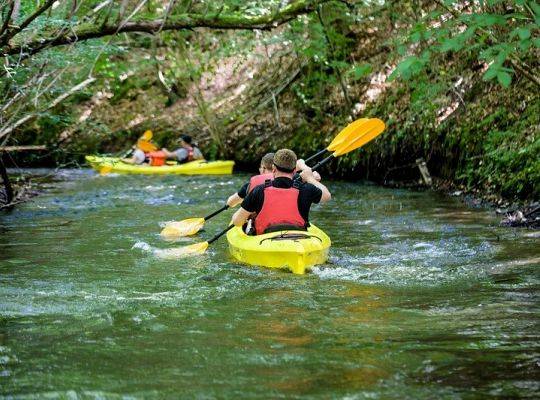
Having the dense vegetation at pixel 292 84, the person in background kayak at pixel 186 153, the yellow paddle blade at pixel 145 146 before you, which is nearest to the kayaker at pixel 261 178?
the dense vegetation at pixel 292 84

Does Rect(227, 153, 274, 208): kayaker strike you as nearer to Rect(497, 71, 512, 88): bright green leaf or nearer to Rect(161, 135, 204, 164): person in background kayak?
Rect(497, 71, 512, 88): bright green leaf

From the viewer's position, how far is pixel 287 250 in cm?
682

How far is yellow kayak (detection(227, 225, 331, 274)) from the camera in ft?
→ 22.4

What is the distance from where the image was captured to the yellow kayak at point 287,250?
22.4ft

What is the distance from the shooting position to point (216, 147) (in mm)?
17641

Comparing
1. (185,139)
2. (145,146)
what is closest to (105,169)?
(145,146)

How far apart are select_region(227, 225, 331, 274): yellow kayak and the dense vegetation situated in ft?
6.61

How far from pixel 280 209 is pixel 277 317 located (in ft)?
6.60

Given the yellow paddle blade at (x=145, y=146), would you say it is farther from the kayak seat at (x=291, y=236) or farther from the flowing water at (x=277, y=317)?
the kayak seat at (x=291, y=236)

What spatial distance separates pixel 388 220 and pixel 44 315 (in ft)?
18.3

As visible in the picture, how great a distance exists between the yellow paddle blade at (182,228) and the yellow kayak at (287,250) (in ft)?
6.88

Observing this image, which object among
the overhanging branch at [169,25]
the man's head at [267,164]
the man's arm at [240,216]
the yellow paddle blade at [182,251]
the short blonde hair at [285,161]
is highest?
the overhanging branch at [169,25]

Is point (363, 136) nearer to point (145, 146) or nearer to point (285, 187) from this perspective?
point (285, 187)

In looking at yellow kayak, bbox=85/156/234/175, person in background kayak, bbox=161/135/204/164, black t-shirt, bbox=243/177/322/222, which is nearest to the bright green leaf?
black t-shirt, bbox=243/177/322/222
